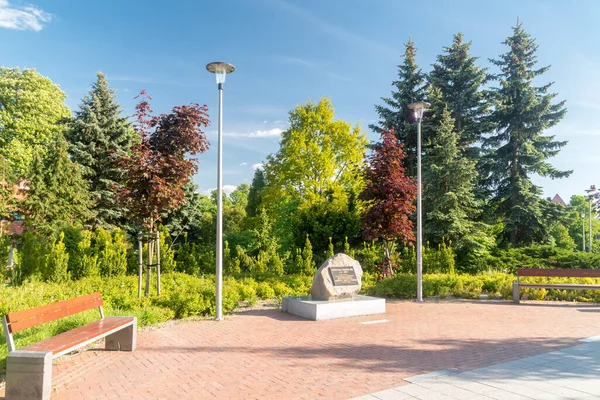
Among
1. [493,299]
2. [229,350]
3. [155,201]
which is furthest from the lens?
[493,299]

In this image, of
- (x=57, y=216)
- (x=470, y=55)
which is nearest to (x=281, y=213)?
(x=57, y=216)

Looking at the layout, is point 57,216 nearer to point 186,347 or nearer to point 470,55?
point 186,347

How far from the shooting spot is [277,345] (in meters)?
7.18

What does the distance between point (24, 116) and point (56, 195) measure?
11114 mm

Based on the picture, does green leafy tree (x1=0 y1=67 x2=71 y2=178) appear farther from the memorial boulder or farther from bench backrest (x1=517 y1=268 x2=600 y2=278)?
bench backrest (x1=517 y1=268 x2=600 y2=278)

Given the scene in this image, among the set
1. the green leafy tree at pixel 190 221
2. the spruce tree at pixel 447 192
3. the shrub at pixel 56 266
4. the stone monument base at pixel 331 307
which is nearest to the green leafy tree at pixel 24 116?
the green leafy tree at pixel 190 221

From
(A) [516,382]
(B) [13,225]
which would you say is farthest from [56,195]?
(A) [516,382]

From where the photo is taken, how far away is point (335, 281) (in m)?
10.2

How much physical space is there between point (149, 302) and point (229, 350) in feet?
10.9

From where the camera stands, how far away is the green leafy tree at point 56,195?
20344 millimetres

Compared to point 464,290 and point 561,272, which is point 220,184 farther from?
point 561,272

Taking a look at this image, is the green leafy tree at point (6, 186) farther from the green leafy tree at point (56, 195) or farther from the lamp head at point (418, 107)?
the lamp head at point (418, 107)

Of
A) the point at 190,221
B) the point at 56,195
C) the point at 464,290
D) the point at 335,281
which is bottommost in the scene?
the point at 464,290

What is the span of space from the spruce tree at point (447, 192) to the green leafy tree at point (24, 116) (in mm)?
22991
